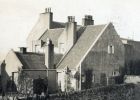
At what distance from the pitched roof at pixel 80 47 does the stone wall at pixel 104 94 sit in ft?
25.6

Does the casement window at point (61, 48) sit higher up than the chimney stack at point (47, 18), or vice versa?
the chimney stack at point (47, 18)

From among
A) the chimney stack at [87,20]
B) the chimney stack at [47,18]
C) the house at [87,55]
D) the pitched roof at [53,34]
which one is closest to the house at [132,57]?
the house at [87,55]

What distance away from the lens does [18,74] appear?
49.8 metres

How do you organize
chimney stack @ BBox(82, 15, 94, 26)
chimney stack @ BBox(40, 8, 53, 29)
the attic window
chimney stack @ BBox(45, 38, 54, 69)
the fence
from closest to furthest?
the fence < chimney stack @ BBox(45, 38, 54, 69) < the attic window < chimney stack @ BBox(82, 15, 94, 26) < chimney stack @ BBox(40, 8, 53, 29)

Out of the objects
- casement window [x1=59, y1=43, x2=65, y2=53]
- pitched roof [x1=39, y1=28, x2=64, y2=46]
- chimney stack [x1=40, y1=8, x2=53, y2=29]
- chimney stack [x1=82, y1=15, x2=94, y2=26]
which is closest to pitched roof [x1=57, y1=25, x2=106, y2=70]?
casement window [x1=59, y1=43, x2=65, y2=53]

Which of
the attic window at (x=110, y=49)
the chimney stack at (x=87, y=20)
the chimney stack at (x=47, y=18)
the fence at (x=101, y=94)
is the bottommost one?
the fence at (x=101, y=94)

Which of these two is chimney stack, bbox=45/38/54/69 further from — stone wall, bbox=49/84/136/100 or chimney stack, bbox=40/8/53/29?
chimney stack, bbox=40/8/53/29

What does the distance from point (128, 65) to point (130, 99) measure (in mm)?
14280

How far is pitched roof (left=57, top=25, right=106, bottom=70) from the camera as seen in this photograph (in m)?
52.3

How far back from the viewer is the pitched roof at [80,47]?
52259 mm

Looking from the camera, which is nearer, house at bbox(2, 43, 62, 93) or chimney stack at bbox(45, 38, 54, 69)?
house at bbox(2, 43, 62, 93)

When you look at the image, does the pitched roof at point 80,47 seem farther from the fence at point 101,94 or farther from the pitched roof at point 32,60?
the fence at point 101,94

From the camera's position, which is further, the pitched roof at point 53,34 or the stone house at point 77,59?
the pitched roof at point 53,34

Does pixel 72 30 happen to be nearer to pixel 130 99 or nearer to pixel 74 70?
pixel 74 70
